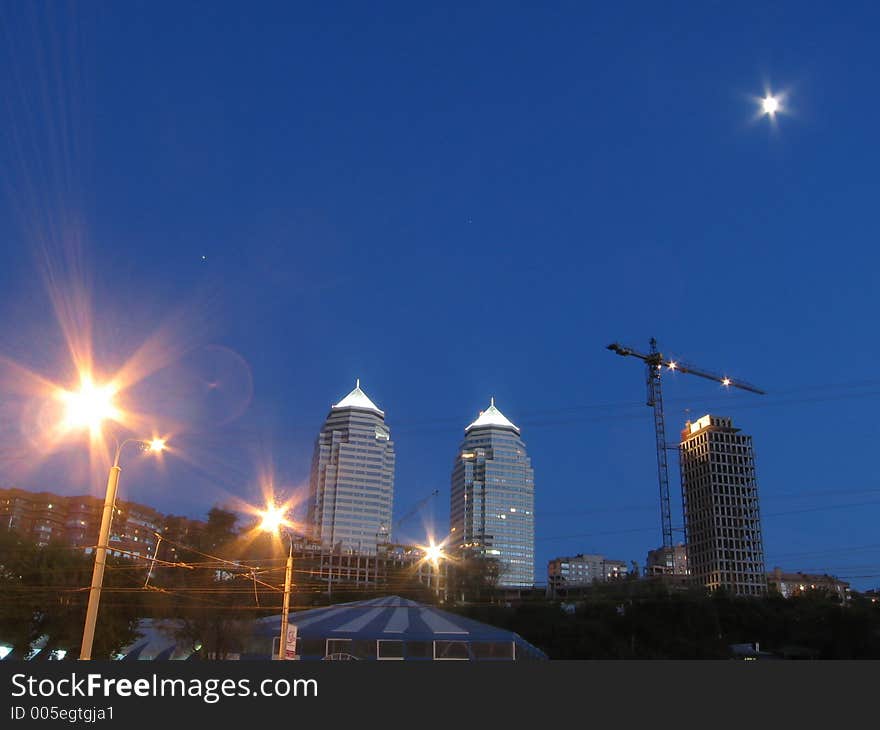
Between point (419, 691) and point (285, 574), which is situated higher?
point (285, 574)

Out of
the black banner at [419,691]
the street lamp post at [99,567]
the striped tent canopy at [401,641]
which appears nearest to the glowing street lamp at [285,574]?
the striped tent canopy at [401,641]

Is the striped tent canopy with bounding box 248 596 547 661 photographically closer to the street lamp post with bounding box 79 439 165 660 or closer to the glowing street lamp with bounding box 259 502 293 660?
the glowing street lamp with bounding box 259 502 293 660

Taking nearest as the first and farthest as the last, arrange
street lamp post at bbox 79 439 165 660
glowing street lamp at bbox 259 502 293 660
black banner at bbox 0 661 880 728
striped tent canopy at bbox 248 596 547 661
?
black banner at bbox 0 661 880 728
street lamp post at bbox 79 439 165 660
glowing street lamp at bbox 259 502 293 660
striped tent canopy at bbox 248 596 547 661

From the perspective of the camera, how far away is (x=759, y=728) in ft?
47.2

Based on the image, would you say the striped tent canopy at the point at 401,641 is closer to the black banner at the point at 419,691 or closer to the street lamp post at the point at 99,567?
the street lamp post at the point at 99,567

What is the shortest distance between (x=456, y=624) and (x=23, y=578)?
88.1 ft

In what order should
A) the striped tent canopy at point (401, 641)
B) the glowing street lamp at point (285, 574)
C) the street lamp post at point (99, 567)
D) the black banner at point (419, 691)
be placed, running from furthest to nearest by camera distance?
the striped tent canopy at point (401, 641) < the glowing street lamp at point (285, 574) < the street lamp post at point (99, 567) < the black banner at point (419, 691)

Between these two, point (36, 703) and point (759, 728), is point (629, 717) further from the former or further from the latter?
point (36, 703)

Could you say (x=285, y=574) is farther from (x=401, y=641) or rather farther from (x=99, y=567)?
(x=99, y=567)

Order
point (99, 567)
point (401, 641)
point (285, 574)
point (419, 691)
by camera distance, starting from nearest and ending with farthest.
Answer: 1. point (419, 691)
2. point (99, 567)
3. point (285, 574)
4. point (401, 641)

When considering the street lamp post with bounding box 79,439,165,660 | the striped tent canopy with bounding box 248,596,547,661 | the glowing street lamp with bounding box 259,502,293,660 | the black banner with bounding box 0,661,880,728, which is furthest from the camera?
the striped tent canopy with bounding box 248,596,547,661

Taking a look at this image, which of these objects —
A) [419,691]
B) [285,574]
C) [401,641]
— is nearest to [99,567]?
[419,691]

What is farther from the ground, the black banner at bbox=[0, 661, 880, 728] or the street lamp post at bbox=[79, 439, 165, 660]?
the street lamp post at bbox=[79, 439, 165, 660]

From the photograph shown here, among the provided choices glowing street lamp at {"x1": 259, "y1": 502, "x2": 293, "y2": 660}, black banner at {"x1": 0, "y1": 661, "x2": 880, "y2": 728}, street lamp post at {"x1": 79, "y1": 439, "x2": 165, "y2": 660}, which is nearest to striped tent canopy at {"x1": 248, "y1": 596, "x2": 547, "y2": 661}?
glowing street lamp at {"x1": 259, "y1": 502, "x2": 293, "y2": 660}
